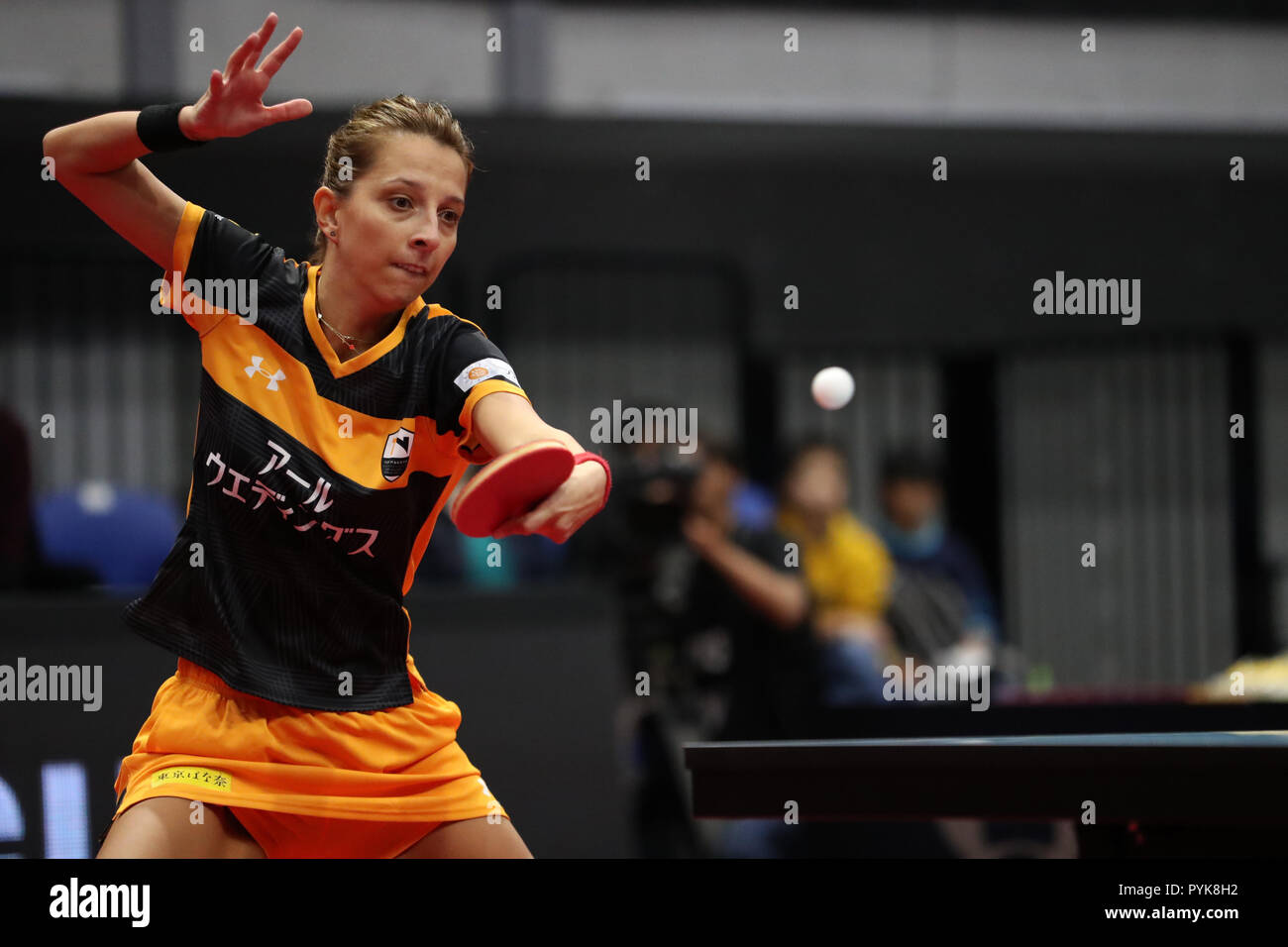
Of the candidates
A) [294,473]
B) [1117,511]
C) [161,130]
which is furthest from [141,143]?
[1117,511]

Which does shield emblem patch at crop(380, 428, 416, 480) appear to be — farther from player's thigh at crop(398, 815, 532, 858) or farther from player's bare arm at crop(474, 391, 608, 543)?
player's thigh at crop(398, 815, 532, 858)

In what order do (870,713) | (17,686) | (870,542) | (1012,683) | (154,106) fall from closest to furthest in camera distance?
(154,106), (870,713), (17,686), (870,542), (1012,683)

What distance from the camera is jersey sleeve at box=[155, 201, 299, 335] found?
62.7 inches

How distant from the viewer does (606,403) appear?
5.20m

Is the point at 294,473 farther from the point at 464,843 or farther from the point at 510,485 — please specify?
the point at 464,843

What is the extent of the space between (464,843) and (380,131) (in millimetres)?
887

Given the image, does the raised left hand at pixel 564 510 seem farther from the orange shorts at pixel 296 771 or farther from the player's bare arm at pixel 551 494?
the orange shorts at pixel 296 771

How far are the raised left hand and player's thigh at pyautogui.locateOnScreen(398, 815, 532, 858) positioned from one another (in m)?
0.46

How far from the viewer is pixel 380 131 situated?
5.16ft

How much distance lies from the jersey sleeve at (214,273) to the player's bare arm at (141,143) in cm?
3

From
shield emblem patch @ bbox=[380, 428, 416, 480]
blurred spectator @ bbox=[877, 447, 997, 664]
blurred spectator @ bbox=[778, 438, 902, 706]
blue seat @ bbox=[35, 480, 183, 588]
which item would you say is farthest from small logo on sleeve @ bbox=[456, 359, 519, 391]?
blurred spectator @ bbox=[877, 447, 997, 664]
